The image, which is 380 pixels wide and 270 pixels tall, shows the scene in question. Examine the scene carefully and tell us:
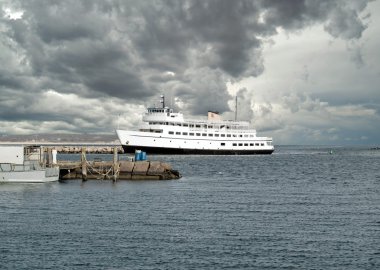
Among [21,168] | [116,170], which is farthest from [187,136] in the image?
[21,168]

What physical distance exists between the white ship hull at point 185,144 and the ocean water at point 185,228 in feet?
215

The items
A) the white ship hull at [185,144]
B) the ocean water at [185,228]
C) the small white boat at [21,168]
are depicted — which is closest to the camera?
the ocean water at [185,228]

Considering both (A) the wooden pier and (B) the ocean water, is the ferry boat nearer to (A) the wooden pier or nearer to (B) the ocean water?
(A) the wooden pier

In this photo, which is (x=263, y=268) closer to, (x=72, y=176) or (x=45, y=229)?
(x=45, y=229)

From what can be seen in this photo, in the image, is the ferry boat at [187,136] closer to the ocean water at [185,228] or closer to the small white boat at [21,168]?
the small white boat at [21,168]

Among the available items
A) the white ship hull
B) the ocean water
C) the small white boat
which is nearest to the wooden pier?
the small white boat

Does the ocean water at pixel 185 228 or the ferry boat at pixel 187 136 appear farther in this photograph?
the ferry boat at pixel 187 136

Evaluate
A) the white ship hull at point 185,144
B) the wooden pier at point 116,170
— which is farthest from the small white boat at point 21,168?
the white ship hull at point 185,144

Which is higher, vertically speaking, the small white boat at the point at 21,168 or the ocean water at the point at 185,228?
the small white boat at the point at 21,168

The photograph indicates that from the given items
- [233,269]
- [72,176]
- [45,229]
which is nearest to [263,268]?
[233,269]

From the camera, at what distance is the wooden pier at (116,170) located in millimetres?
54500

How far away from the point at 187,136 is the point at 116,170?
6576cm

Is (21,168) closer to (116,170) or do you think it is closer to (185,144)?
(116,170)

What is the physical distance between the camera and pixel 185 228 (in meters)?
27.5
